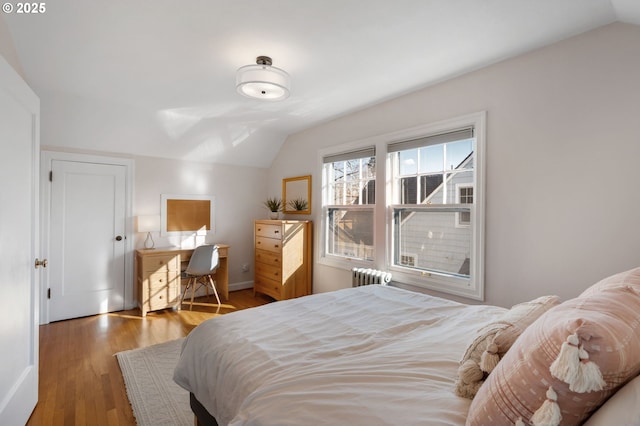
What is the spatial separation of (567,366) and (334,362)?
0.80 m

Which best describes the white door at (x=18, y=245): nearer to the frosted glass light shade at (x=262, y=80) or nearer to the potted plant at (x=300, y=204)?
the frosted glass light shade at (x=262, y=80)

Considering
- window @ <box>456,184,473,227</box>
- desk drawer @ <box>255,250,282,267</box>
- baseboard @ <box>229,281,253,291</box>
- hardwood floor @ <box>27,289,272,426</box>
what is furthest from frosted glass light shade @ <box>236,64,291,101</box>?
baseboard @ <box>229,281,253,291</box>

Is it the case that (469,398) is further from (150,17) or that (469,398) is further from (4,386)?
(150,17)

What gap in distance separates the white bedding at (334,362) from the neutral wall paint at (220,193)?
309cm

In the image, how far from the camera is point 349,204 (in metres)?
3.84

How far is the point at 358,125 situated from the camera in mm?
→ 3605

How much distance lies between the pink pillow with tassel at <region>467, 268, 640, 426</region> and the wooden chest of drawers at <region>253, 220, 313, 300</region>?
10.9ft

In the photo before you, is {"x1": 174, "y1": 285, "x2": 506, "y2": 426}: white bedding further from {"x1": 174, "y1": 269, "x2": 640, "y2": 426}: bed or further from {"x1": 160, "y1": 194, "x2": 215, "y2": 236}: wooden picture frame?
{"x1": 160, "y1": 194, "x2": 215, "y2": 236}: wooden picture frame

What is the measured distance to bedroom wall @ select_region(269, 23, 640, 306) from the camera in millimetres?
1839

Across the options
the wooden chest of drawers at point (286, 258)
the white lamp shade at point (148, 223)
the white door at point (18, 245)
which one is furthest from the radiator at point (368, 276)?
the white lamp shade at point (148, 223)

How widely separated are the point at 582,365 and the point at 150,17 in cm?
246

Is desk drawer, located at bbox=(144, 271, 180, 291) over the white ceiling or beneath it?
beneath

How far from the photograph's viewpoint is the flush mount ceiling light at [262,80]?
2217mm

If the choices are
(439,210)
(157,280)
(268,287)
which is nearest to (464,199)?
(439,210)
